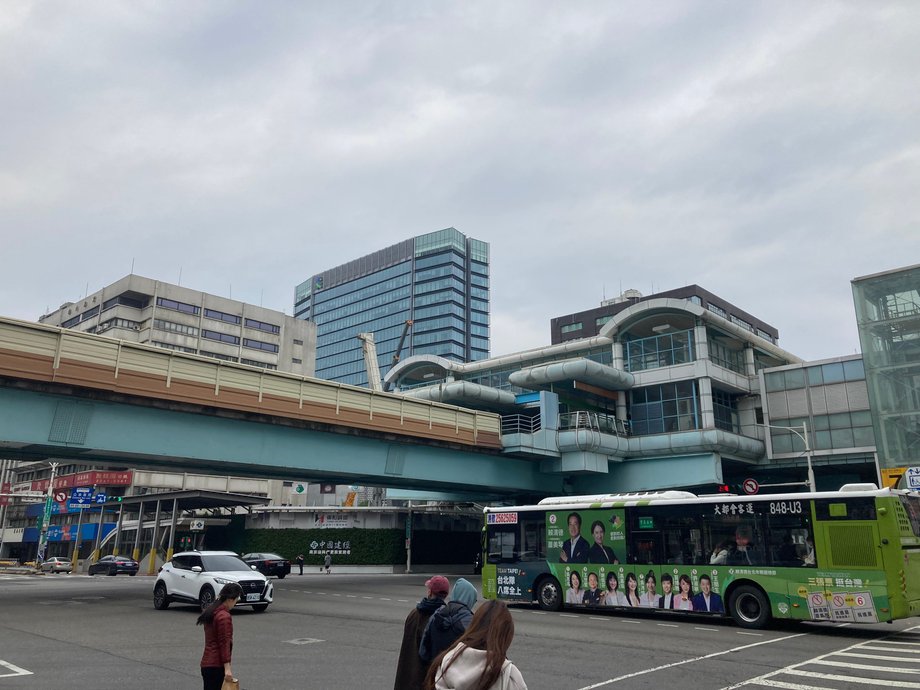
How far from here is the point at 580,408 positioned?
47062mm

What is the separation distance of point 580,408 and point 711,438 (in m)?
9.04

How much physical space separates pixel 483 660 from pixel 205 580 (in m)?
18.1

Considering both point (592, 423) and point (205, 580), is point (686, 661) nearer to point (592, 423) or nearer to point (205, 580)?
point (205, 580)

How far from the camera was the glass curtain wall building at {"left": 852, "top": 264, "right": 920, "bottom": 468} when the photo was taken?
36969 millimetres

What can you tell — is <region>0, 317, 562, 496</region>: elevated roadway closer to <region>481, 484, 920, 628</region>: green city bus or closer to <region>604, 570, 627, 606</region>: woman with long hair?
<region>481, 484, 920, 628</region>: green city bus

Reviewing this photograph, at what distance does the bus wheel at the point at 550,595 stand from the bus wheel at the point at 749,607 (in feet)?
16.6

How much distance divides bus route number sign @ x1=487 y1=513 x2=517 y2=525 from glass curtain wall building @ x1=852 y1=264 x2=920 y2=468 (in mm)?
24292

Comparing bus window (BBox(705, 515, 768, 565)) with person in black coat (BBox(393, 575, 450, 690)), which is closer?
person in black coat (BBox(393, 575, 450, 690))

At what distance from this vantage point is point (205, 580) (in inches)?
790

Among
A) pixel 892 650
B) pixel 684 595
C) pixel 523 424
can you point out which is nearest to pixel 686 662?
pixel 892 650

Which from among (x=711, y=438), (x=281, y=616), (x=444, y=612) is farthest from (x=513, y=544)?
(x=711, y=438)

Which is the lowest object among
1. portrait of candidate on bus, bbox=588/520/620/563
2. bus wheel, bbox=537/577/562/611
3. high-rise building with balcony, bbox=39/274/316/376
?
bus wheel, bbox=537/577/562/611

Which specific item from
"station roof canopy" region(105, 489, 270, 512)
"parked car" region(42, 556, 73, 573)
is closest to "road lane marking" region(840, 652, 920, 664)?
"station roof canopy" region(105, 489, 270, 512)

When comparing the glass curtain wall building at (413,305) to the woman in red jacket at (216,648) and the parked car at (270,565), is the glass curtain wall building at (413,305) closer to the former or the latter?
the parked car at (270,565)
